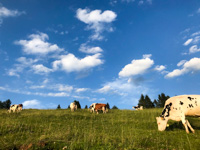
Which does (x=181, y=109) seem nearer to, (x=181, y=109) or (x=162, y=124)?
(x=181, y=109)

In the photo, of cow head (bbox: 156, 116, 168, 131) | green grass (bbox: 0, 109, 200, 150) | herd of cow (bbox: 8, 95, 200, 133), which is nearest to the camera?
green grass (bbox: 0, 109, 200, 150)

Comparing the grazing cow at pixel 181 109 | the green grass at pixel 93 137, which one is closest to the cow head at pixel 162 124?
the grazing cow at pixel 181 109

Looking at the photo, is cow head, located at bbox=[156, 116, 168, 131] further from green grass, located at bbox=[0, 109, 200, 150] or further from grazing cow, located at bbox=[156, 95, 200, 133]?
green grass, located at bbox=[0, 109, 200, 150]

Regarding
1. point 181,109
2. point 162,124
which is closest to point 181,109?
point 181,109

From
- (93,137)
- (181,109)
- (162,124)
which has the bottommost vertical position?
(93,137)

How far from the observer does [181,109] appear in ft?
41.5

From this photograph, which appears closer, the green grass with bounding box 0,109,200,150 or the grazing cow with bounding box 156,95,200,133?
the green grass with bounding box 0,109,200,150

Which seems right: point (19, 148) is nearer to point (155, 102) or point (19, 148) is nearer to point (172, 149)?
point (172, 149)

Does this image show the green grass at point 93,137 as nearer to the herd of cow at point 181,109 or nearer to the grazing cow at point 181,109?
the herd of cow at point 181,109

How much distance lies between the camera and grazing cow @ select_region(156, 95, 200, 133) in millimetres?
12555

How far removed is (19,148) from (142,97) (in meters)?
97.1

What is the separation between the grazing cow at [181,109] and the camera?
12555 mm

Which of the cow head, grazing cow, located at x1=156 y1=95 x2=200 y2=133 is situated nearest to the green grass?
the cow head

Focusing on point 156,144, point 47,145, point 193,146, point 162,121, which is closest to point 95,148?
point 47,145
